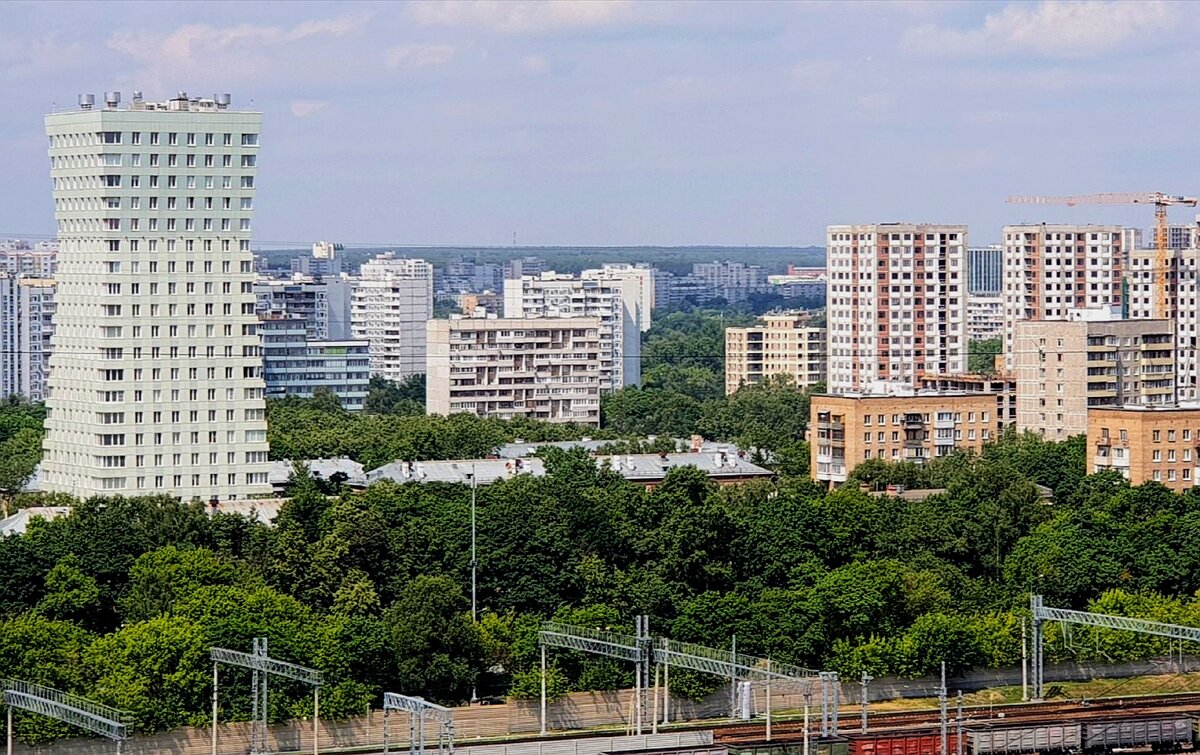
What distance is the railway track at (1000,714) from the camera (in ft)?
147

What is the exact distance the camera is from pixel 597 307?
461ft

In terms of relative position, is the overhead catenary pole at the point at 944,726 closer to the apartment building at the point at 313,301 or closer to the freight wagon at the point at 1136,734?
the freight wagon at the point at 1136,734

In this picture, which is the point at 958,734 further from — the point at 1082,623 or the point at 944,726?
the point at 1082,623

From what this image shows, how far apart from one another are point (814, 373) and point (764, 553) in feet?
262

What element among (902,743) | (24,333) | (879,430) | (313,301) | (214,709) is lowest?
(902,743)

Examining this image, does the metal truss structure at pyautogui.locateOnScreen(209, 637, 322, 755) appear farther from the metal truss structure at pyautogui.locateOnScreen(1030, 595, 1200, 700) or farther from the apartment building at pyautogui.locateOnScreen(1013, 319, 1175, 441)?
the apartment building at pyautogui.locateOnScreen(1013, 319, 1175, 441)

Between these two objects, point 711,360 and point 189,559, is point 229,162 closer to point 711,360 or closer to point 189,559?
point 189,559

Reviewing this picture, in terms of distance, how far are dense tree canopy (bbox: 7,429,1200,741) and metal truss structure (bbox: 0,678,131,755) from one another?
1.84 feet

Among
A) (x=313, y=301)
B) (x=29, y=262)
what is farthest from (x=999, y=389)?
(x=29, y=262)

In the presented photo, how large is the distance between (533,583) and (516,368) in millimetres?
61863

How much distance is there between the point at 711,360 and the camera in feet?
516

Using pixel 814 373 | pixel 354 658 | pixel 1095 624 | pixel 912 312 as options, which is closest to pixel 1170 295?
pixel 912 312

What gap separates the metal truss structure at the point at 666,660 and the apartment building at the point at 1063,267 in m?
69.8

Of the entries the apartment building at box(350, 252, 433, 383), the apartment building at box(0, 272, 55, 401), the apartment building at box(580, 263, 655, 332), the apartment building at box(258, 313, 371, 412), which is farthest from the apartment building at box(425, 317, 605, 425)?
the apartment building at box(580, 263, 655, 332)
